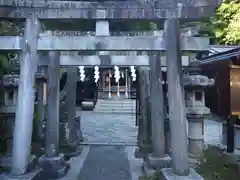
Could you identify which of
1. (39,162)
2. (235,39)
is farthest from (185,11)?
(235,39)

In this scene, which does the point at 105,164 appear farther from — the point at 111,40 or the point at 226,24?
the point at 226,24

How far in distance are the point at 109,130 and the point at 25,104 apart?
10409 mm

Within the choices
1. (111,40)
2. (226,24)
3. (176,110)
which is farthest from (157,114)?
(226,24)

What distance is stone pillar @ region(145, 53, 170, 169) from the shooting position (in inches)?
290

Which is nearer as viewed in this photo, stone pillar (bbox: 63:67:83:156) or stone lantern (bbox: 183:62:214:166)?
stone lantern (bbox: 183:62:214:166)

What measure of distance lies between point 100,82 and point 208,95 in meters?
17.6

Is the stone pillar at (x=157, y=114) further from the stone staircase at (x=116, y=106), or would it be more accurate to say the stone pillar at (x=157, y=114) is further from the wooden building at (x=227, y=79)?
the stone staircase at (x=116, y=106)

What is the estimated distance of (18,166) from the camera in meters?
5.25

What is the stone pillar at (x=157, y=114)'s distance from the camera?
737 centimetres

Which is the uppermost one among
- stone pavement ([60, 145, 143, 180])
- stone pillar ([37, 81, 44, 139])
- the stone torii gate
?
the stone torii gate

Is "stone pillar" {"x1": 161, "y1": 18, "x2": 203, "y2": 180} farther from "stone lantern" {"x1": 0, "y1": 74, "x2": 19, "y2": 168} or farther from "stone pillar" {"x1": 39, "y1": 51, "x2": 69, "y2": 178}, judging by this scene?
"stone lantern" {"x1": 0, "y1": 74, "x2": 19, "y2": 168}

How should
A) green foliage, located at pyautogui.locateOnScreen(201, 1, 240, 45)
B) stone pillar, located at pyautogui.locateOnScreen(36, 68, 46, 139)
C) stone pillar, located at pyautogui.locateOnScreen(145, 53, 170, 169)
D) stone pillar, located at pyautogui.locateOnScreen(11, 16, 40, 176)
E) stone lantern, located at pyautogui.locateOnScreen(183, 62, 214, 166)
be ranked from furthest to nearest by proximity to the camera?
green foliage, located at pyautogui.locateOnScreen(201, 1, 240, 45)
stone pillar, located at pyautogui.locateOnScreen(36, 68, 46, 139)
stone lantern, located at pyautogui.locateOnScreen(183, 62, 214, 166)
stone pillar, located at pyautogui.locateOnScreen(145, 53, 170, 169)
stone pillar, located at pyautogui.locateOnScreen(11, 16, 40, 176)

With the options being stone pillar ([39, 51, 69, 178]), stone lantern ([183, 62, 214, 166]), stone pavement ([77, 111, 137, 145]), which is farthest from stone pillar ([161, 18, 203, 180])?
stone pavement ([77, 111, 137, 145])

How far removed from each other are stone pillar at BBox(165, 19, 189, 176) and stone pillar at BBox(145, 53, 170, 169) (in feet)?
5.63
